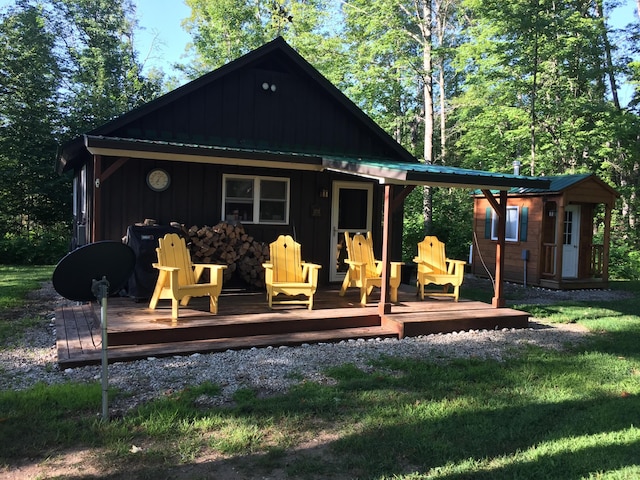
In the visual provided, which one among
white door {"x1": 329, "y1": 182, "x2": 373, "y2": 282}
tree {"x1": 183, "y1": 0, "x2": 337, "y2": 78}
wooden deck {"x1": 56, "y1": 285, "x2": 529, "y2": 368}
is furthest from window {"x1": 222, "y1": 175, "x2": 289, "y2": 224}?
tree {"x1": 183, "y1": 0, "x2": 337, "y2": 78}

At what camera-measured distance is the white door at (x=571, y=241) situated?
454 inches

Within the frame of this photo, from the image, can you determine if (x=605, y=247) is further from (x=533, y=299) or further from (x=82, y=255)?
(x=82, y=255)

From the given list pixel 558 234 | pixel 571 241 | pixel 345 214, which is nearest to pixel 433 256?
pixel 345 214

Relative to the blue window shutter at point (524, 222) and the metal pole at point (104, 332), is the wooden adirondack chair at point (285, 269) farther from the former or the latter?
the blue window shutter at point (524, 222)

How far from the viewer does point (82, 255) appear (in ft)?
10.9

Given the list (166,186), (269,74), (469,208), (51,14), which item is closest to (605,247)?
(469,208)

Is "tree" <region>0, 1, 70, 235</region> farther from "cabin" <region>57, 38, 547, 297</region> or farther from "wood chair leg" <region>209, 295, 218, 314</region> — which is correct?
"wood chair leg" <region>209, 295, 218, 314</region>

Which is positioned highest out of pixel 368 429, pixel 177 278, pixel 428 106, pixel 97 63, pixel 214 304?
pixel 97 63

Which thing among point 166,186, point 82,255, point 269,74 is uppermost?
point 269,74

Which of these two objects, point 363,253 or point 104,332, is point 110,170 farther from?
point 363,253

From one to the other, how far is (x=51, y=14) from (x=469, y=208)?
20.8 meters

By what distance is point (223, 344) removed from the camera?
4934 millimetres

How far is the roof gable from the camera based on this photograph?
7434 mm

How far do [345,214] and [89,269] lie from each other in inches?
223
